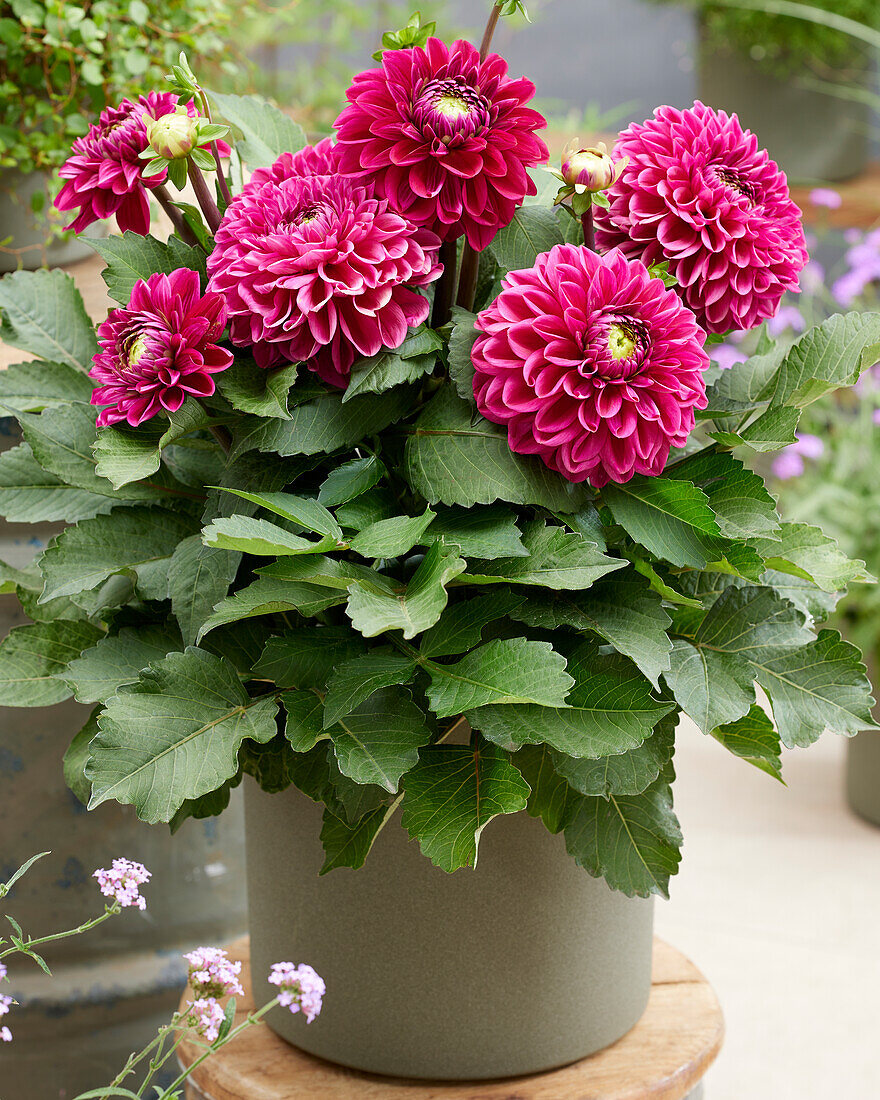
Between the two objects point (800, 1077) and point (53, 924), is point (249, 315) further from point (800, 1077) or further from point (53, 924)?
point (800, 1077)

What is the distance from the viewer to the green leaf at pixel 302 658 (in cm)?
A: 44

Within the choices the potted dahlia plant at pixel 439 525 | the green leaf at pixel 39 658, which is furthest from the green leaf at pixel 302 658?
the green leaf at pixel 39 658

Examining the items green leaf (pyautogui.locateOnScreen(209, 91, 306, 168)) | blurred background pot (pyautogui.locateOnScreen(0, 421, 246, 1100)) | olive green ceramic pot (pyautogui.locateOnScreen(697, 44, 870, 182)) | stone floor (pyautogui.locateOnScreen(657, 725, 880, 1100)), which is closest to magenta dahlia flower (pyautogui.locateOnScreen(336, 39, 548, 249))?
green leaf (pyautogui.locateOnScreen(209, 91, 306, 168))

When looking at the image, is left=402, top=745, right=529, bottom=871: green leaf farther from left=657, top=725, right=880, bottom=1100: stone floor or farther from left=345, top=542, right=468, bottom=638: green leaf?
left=657, top=725, right=880, bottom=1100: stone floor

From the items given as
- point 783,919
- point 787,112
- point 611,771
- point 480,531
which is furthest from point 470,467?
point 787,112

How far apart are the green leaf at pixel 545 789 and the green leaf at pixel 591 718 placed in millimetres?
46

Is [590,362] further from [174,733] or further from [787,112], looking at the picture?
[787,112]

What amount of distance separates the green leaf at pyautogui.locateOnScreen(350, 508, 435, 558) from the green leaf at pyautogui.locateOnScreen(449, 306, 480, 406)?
0.18 ft

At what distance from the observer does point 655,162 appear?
1.45 feet

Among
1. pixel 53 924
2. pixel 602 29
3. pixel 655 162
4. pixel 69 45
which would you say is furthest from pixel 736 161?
pixel 602 29

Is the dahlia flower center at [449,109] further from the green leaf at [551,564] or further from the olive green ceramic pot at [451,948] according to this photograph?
the olive green ceramic pot at [451,948]

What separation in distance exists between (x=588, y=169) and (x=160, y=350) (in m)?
0.17

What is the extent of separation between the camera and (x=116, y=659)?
463 millimetres

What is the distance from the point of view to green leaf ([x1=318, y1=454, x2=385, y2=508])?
433 mm
